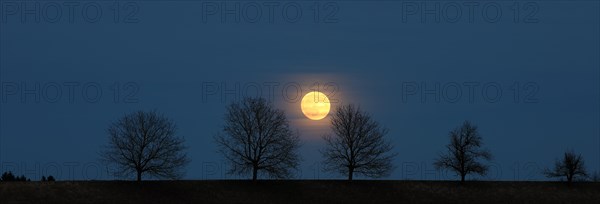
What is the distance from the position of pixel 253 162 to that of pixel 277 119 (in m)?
5.28
